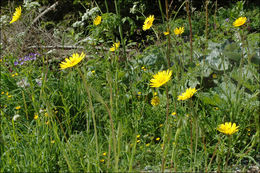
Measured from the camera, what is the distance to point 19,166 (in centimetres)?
136

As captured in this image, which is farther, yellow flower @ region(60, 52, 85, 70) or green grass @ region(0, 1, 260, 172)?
green grass @ region(0, 1, 260, 172)

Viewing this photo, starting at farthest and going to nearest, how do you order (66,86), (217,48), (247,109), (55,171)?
1. (217,48)
2. (66,86)
3. (247,109)
4. (55,171)

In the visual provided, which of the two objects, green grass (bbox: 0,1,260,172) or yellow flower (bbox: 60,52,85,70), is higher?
yellow flower (bbox: 60,52,85,70)

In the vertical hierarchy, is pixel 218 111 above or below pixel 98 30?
below

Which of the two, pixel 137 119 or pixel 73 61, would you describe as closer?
pixel 73 61

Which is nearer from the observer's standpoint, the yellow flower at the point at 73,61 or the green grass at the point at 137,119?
the yellow flower at the point at 73,61

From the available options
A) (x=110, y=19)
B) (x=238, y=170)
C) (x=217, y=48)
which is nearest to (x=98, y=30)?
(x=110, y=19)

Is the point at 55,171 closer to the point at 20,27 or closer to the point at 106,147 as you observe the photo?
the point at 106,147

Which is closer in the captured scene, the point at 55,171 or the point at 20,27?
the point at 55,171

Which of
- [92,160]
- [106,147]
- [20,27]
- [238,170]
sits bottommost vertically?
[238,170]

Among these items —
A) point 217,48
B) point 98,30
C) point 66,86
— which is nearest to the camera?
point 66,86

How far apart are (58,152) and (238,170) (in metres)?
1.01

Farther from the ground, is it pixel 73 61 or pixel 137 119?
pixel 73 61

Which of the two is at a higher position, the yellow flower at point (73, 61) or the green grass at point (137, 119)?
the yellow flower at point (73, 61)
